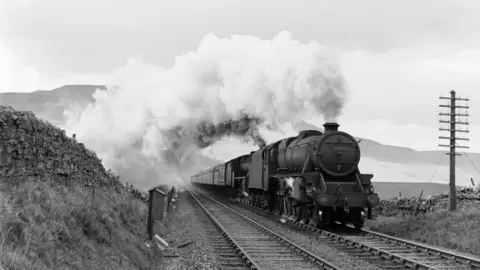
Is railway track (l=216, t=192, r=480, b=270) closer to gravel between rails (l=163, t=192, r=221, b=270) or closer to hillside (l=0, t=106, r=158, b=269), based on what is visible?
gravel between rails (l=163, t=192, r=221, b=270)

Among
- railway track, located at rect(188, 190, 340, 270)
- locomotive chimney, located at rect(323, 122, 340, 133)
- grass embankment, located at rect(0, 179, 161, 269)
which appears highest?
locomotive chimney, located at rect(323, 122, 340, 133)

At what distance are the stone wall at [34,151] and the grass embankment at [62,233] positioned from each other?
1.37 feet

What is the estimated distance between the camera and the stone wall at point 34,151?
7582mm

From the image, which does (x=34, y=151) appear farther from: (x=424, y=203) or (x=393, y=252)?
(x=424, y=203)

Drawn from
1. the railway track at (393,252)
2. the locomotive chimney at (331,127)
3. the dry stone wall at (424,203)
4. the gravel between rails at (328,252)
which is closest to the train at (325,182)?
the locomotive chimney at (331,127)

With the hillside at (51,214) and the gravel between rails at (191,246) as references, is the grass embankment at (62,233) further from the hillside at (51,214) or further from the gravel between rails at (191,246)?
the gravel between rails at (191,246)

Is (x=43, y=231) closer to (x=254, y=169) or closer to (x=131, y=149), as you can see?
(x=254, y=169)

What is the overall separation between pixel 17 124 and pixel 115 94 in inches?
1775

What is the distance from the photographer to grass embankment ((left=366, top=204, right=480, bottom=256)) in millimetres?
12570

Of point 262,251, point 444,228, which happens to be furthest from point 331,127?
point 262,251

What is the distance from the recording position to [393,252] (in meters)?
10.9

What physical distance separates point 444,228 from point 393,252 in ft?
15.9

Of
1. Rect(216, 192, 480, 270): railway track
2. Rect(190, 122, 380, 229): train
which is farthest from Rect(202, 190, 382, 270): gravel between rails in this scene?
Rect(190, 122, 380, 229): train

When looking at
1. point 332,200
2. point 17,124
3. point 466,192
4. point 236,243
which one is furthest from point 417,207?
point 17,124
